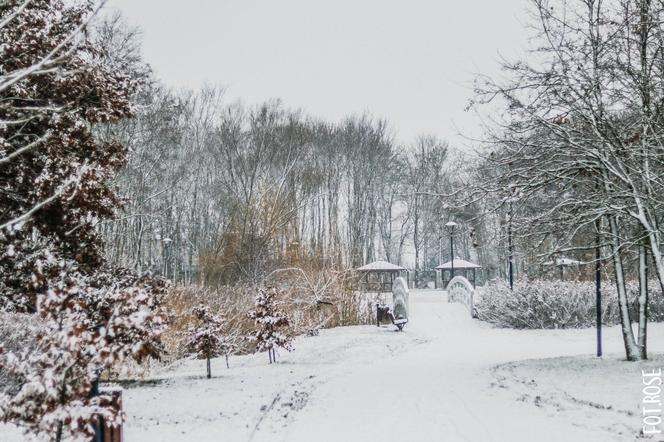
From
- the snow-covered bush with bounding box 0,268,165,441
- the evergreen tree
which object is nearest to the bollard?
the evergreen tree

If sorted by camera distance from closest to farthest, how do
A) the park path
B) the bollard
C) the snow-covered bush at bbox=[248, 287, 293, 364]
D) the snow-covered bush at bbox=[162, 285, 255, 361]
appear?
the bollard, the park path, the snow-covered bush at bbox=[248, 287, 293, 364], the snow-covered bush at bbox=[162, 285, 255, 361]

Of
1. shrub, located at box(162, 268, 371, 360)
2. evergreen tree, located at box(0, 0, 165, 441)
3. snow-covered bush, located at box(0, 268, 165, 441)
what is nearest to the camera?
snow-covered bush, located at box(0, 268, 165, 441)

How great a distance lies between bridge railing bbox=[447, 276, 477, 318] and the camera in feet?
77.6

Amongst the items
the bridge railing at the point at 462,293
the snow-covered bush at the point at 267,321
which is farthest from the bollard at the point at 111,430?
the bridge railing at the point at 462,293

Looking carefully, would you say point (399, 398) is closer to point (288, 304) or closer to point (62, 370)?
point (62, 370)

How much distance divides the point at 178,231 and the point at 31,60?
88.1 ft

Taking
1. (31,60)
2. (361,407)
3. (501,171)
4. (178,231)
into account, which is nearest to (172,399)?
(361,407)

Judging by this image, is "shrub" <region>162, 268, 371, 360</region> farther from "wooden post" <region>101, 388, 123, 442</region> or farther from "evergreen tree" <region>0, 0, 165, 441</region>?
"wooden post" <region>101, 388, 123, 442</region>

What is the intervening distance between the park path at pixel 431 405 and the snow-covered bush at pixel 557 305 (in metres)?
4.25

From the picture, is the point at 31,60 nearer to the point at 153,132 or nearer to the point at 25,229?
the point at 25,229

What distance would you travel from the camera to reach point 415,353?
47.1ft

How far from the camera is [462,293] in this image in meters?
26.2

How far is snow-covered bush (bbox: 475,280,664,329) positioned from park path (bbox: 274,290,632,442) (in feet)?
13.9

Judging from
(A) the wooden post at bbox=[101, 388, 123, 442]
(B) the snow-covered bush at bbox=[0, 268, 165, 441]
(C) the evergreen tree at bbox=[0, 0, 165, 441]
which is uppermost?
(C) the evergreen tree at bbox=[0, 0, 165, 441]
